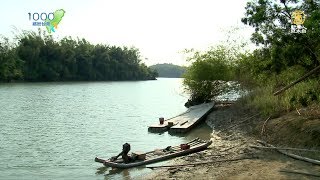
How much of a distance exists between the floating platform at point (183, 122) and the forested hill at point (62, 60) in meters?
72.3

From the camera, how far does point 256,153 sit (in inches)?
481

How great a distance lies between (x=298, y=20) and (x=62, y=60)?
94.7 m

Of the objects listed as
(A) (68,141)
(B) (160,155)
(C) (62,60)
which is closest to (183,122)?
(A) (68,141)

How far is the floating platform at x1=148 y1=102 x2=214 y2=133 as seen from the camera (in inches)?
829

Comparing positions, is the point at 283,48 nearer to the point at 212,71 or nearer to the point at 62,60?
the point at 212,71

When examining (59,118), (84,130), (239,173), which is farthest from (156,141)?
(59,118)

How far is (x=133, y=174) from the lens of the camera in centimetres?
1205

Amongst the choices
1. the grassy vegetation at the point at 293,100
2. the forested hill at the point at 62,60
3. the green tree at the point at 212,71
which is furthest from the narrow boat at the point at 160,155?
the forested hill at the point at 62,60

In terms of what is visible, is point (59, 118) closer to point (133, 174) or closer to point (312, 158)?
point (133, 174)

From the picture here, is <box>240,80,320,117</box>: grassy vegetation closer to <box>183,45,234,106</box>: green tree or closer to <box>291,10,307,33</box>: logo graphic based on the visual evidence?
<box>291,10,307,33</box>: logo graphic

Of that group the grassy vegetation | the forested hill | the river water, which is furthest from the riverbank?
the forested hill

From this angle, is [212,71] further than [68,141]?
Yes

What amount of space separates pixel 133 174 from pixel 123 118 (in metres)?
17.6

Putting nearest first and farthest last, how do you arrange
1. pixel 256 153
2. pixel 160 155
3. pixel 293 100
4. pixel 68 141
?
pixel 256 153 → pixel 160 155 → pixel 293 100 → pixel 68 141
